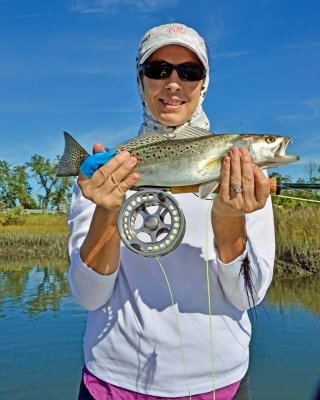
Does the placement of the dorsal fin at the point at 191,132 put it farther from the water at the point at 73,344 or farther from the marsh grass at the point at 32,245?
the marsh grass at the point at 32,245

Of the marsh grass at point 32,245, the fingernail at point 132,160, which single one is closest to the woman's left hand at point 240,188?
the fingernail at point 132,160

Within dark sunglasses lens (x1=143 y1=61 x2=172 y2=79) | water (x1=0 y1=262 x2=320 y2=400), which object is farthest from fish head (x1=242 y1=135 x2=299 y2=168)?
water (x1=0 y1=262 x2=320 y2=400)

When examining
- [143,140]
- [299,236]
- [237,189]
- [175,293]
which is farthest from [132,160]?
[299,236]

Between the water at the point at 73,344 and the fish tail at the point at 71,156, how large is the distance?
4.87m

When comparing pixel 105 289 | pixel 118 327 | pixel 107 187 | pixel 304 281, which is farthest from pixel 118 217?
pixel 304 281

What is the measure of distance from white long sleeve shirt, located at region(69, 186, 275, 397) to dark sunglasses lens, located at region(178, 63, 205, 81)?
2.88ft

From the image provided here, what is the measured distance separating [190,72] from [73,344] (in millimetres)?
11248

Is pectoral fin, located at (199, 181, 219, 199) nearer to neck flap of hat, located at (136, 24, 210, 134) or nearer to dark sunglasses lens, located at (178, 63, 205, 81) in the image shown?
neck flap of hat, located at (136, 24, 210, 134)

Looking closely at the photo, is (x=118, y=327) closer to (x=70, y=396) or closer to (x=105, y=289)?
(x=105, y=289)

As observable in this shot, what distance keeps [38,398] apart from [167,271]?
8224mm

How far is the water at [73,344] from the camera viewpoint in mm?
10320

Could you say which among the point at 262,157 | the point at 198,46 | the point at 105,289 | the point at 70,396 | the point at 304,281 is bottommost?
the point at 70,396

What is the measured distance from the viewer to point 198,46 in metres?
3.04

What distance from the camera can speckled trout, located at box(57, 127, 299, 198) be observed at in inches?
117
